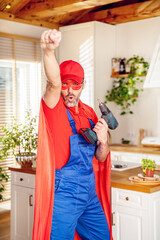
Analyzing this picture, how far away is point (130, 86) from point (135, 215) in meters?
3.04

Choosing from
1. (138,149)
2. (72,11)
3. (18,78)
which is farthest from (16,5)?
(138,149)

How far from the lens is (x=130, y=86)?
546 cm

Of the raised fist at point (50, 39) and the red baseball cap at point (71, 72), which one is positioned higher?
the raised fist at point (50, 39)

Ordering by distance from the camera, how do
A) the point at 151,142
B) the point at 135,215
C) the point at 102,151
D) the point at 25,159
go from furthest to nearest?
1. the point at 151,142
2. the point at 25,159
3. the point at 135,215
4. the point at 102,151

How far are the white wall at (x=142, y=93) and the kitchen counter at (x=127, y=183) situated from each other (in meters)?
2.35

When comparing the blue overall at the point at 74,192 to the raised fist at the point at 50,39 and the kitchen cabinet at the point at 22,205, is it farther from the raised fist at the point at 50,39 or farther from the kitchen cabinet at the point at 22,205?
the kitchen cabinet at the point at 22,205

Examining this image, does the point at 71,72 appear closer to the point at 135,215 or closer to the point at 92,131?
the point at 92,131

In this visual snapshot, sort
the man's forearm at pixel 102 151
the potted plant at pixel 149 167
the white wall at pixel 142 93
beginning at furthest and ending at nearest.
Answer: the white wall at pixel 142 93 → the potted plant at pixel 149 167 → the man's forearm at pixel 102 151

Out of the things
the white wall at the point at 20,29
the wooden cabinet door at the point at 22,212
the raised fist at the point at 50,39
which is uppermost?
the white wall at the point at 20,29

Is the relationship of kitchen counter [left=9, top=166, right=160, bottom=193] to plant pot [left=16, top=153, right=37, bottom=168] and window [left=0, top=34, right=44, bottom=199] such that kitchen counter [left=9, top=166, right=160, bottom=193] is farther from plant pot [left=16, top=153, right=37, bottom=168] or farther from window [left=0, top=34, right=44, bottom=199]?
window [left=0, top=34, right=44, bottom=199]

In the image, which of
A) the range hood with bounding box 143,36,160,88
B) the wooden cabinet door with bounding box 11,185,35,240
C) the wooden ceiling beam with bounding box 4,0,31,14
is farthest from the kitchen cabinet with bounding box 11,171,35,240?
the wooden ceiling beam with bounding box 4,0,31,14

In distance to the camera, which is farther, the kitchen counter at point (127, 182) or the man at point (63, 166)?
the kitchen counter at point (127, 182)

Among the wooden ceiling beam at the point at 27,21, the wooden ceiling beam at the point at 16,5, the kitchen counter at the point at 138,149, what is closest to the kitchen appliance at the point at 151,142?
the kitchen counter at the point at 138,149

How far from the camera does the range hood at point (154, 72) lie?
478 cm
